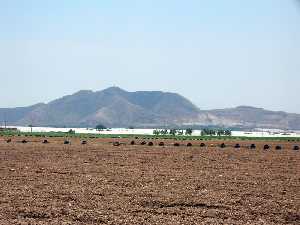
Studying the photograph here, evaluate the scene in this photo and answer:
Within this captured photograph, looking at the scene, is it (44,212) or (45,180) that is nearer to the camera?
(44,212)

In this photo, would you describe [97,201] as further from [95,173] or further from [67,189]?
[95,173]

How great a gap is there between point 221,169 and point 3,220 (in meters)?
19.4

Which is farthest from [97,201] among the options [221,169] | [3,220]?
[221,169]

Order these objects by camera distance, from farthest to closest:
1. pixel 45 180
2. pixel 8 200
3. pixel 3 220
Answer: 1. pixel 45 180
2. pixel 8 200
3. pixel 3 220

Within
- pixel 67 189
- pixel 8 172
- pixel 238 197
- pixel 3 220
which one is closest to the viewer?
pixel 3 220

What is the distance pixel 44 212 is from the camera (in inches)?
666

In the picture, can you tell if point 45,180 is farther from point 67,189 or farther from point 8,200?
point 8,200

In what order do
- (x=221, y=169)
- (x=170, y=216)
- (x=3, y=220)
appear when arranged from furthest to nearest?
(x=221, y=169)
(x=170, y=216)
(x=3, y=220)

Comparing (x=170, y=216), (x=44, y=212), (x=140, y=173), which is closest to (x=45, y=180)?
(x=140, y=173)

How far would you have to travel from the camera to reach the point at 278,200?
65.7ft

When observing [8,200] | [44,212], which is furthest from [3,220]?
[8,200]

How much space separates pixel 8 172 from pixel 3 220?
14.0 metres

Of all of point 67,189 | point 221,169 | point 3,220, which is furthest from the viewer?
point 221,169

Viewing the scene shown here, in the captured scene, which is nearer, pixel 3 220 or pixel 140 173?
pixel 3 220
